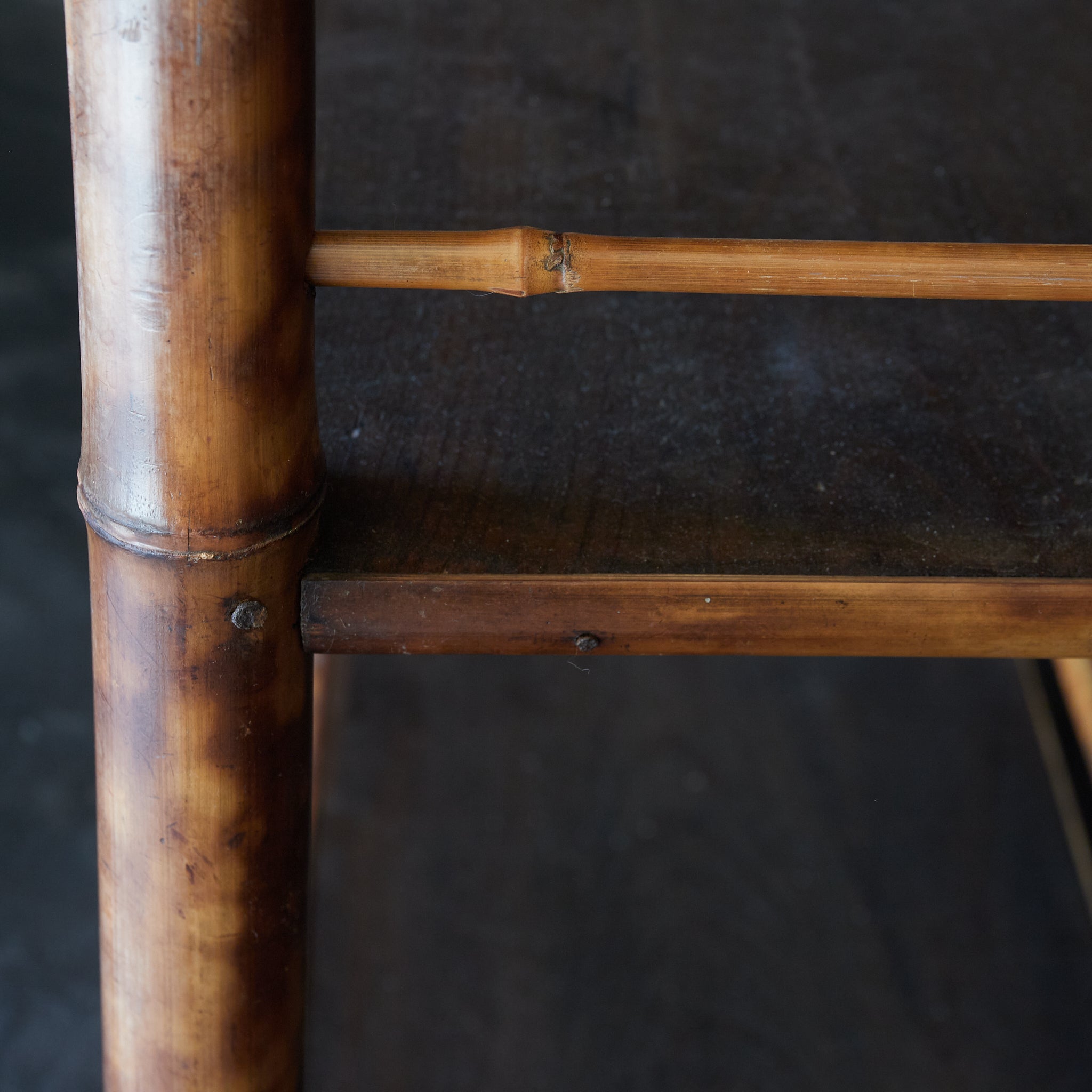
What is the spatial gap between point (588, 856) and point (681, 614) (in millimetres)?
724

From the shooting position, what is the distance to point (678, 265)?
1.07ft

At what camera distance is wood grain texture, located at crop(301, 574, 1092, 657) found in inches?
14.3

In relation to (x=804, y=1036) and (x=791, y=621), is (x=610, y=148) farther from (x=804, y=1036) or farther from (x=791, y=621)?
(x=804, y=1036)

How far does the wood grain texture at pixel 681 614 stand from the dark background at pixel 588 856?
56cm

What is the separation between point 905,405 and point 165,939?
33 cm

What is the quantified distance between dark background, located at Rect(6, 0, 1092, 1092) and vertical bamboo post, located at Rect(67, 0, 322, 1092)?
52 centimetres

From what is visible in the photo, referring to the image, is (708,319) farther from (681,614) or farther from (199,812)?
(199,812)

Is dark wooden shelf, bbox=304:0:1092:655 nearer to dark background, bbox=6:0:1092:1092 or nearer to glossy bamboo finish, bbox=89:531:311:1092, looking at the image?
glossy bamboo finish, bbox=89:531:311:1092

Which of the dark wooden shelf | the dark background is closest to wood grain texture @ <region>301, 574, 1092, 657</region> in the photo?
the dark wooden shelf

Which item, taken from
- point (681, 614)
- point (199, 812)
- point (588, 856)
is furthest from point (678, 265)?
point (588, 856)

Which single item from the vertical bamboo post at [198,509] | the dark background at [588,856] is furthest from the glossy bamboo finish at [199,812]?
the dark background at [588,856]

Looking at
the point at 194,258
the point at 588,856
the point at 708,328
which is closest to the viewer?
the point at 194,258

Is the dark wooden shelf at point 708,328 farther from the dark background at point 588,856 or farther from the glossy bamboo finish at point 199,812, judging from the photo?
the dark background at point 588,856

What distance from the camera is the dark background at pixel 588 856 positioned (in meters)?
0.94
